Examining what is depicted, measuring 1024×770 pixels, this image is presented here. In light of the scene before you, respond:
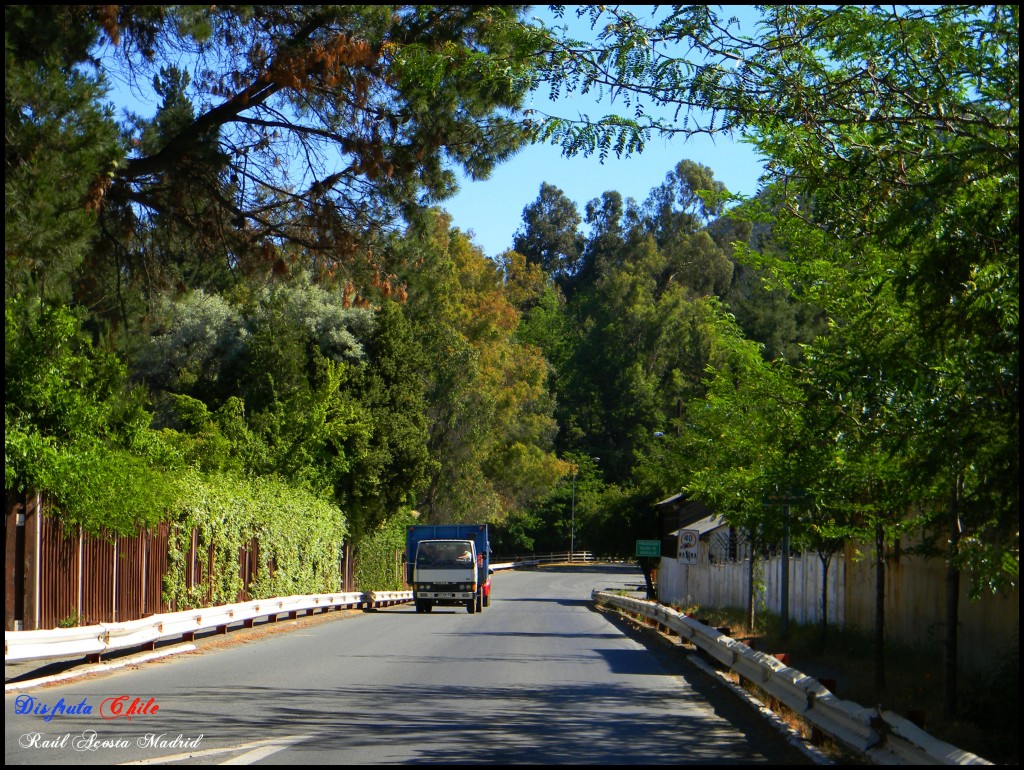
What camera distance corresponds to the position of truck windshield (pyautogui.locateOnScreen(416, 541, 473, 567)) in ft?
116

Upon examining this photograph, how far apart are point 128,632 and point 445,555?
2061cm

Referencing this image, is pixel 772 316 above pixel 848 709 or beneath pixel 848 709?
above

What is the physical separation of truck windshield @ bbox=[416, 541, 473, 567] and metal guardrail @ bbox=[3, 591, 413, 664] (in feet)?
28.0

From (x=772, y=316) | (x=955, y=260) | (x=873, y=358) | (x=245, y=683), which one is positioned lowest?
(x=245, y=683)

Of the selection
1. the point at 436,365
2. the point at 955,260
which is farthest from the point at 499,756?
the point at 436,365

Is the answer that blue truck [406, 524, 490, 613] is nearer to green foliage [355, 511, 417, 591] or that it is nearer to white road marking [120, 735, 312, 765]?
green foliage [355, 511, 417, 591]

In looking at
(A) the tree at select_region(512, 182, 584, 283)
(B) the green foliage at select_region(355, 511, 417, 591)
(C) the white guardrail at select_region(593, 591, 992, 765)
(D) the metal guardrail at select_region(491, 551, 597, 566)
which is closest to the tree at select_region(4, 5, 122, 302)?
(C) the white guardrail at select_region(593, 591, 992, 765)

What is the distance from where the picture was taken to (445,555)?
3556cm

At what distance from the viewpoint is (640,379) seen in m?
90.4

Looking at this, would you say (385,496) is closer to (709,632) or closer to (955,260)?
(709,632)

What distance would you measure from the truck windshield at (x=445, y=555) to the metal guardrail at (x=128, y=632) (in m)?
8.53

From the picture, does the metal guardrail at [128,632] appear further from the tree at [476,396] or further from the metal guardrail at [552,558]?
the metal guardrail at [552,558]

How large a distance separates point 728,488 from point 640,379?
238 ft

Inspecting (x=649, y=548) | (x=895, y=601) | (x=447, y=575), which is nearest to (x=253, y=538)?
(x=447, y=575)
